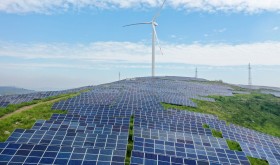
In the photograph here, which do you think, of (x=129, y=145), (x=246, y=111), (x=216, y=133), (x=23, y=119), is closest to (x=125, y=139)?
(x=129, y=145)

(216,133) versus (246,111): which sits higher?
(216,133)

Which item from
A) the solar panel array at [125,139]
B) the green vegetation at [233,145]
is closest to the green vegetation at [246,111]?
the solar panel array at [125,139]

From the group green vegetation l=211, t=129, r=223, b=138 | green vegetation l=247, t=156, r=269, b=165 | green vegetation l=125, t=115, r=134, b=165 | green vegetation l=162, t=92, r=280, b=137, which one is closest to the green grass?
green vegetation l=125, t=115, r=134, b=165

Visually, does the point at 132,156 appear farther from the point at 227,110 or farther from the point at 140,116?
the point at 227,110

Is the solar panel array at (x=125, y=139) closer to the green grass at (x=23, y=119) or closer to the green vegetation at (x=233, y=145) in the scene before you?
the green vegetation at (x=233, y=145)

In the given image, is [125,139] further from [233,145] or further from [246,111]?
[246,111]

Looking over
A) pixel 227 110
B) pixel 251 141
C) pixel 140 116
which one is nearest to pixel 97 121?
pixel 140 116

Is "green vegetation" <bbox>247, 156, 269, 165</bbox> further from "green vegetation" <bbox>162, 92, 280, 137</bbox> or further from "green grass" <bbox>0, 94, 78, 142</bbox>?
"green grass" <bbox>0, 94, 78, 142</bbox>
